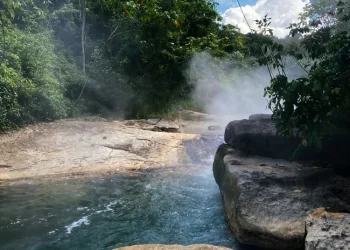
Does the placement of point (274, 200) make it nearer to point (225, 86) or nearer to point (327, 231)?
point (327, 231)

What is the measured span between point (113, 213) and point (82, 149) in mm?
3909

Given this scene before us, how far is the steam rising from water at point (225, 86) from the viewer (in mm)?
17469

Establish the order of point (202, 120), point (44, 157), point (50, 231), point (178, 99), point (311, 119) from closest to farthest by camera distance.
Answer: point (311, 119)
point (50, 231)
point (44, 157)
point (202, 120)
point (178, 99)

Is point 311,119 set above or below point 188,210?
above

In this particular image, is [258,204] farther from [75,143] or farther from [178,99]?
[178,99]

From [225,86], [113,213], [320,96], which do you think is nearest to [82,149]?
[113,213]

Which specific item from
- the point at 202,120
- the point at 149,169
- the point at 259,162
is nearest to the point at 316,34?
the point at 259,162

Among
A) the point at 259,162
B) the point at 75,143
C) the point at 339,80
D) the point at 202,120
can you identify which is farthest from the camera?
the point at 202,120

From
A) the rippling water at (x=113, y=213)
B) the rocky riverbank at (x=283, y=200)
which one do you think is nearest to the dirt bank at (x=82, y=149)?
the rippling water at (x=113, y=213)

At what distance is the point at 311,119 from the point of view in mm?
4742

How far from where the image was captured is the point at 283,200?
4.48 m

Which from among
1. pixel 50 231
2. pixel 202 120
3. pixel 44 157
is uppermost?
pixel 202 120

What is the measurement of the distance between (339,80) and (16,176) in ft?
22.8

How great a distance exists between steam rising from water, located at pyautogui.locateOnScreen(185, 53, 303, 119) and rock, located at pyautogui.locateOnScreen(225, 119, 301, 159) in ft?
34.7
